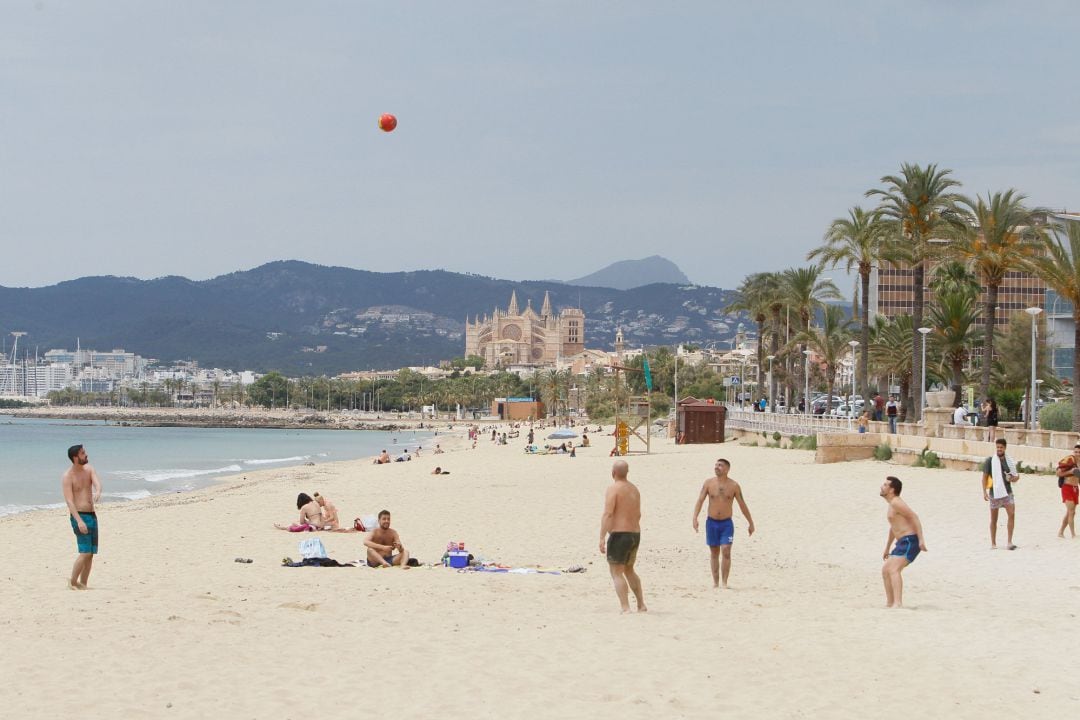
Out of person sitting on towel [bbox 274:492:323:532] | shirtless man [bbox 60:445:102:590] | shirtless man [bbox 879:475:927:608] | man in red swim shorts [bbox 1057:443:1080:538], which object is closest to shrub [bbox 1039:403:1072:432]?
man in red swim shorts [bbox 1057:443:1080:538]

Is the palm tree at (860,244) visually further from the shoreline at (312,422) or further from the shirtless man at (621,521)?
the shoreline at (312,422)

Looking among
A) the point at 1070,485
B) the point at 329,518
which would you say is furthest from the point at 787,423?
the point at 1070,485

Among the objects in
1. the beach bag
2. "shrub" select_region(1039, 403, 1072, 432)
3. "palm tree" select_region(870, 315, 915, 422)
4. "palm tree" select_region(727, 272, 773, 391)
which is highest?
"palm tree" select_region(727, 272, 773, 391)

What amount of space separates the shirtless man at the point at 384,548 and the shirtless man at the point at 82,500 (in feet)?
11.4

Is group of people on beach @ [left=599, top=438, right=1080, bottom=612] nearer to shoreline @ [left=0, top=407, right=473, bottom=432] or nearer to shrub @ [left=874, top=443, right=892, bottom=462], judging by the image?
shrub @ [left=874, top=443, right=892, bottom=462]

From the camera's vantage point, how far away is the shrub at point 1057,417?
104 feet

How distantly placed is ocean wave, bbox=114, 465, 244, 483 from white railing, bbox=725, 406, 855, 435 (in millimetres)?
22504

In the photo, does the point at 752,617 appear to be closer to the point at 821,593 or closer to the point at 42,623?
the point at 821,593

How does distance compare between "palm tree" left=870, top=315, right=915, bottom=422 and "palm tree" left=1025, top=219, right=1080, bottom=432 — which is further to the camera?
"palm tree" left=870, top=315, right=915, bottom=422

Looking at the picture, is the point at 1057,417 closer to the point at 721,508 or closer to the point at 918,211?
the point at 918,211

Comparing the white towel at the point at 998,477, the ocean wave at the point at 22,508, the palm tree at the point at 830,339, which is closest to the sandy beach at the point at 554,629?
the white towel at the point at 998,477

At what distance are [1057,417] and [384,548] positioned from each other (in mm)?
24577

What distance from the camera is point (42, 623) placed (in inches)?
378

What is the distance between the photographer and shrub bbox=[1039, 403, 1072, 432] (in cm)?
3180
